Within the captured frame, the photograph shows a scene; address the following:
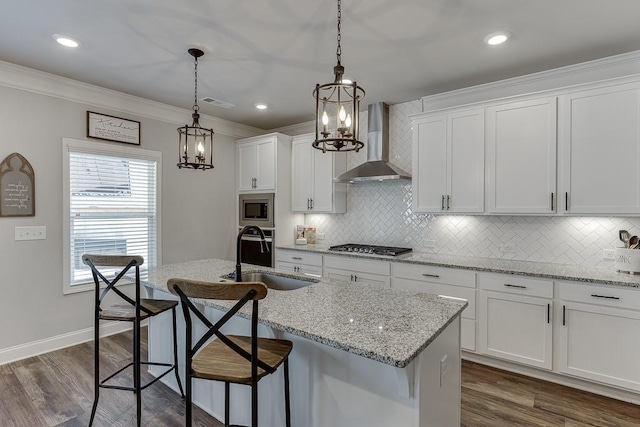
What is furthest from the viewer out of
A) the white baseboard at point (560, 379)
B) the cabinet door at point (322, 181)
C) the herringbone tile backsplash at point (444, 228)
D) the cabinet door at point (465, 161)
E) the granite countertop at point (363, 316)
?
the cabinet door at point (322, 181)

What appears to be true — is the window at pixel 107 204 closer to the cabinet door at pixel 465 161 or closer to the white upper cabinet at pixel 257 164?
the white upper cabinet at pixel 257 164

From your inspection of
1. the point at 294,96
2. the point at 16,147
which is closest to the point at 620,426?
the point at 294,96

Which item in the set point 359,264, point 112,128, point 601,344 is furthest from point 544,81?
point 112,128

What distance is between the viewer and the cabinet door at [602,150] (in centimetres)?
Answer: 256

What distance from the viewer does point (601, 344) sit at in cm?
252

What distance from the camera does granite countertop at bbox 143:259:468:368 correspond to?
1.29 m

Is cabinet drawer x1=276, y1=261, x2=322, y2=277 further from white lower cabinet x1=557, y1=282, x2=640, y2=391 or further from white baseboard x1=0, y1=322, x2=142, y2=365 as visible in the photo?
white lower cabinet x1=557, y1=282, x2=640, y2=391

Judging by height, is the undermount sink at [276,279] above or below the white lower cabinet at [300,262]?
above

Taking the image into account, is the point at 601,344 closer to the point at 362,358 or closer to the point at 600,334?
the point at 600,334

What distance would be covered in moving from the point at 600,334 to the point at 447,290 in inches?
44.2

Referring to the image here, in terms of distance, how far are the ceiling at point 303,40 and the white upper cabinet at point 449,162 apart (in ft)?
1.38

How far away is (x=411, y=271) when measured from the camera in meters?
3.36

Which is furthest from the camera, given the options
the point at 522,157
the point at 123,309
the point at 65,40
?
the point at 522,157

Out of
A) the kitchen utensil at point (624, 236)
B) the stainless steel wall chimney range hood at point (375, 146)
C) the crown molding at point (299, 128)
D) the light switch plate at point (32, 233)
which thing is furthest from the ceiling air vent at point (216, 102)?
the kitchen utensil at point (624, 236)
